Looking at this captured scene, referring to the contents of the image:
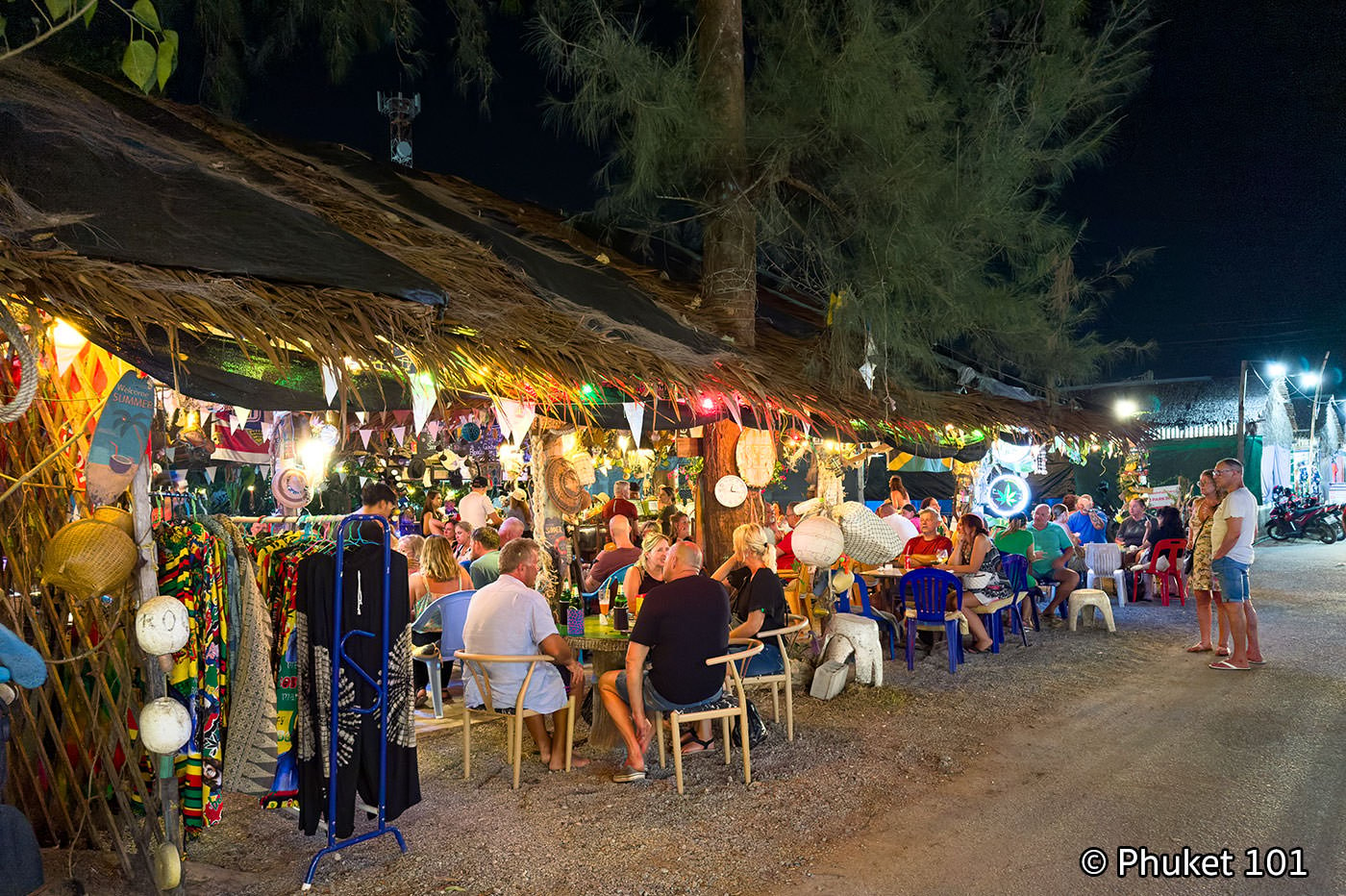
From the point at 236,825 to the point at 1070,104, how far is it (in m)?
7.97

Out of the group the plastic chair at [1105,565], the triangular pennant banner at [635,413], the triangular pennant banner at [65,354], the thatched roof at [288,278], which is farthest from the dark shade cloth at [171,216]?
the plastic chair at [1105,565]

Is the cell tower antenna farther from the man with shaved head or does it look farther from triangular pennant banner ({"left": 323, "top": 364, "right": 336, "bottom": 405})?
triangular pennant banner ({"left": 323, "top": 364, "right": 336, "bottom": 405})

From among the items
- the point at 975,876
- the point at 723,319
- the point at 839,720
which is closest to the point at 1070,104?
the point at 723,319

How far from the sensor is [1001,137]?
762 centimetres

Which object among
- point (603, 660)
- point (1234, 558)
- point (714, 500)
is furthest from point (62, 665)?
point (1234, 558)

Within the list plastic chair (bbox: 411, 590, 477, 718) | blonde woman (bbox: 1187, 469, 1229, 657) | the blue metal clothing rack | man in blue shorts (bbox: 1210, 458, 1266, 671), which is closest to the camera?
the blue metal clothing rack

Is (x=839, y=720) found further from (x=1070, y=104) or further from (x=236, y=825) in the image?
(x=1070, y=104)

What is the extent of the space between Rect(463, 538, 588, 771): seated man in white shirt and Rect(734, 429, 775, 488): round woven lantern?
317cm

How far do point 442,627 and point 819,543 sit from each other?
2774mm

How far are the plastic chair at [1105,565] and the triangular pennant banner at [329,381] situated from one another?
30.9 ft

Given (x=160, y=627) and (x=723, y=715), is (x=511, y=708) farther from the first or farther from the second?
(x=160, y=627)

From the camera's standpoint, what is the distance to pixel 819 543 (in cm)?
689

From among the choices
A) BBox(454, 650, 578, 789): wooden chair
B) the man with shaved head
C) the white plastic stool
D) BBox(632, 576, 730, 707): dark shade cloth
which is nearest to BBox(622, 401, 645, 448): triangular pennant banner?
the man with shaved head

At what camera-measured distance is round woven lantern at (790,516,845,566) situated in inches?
271
